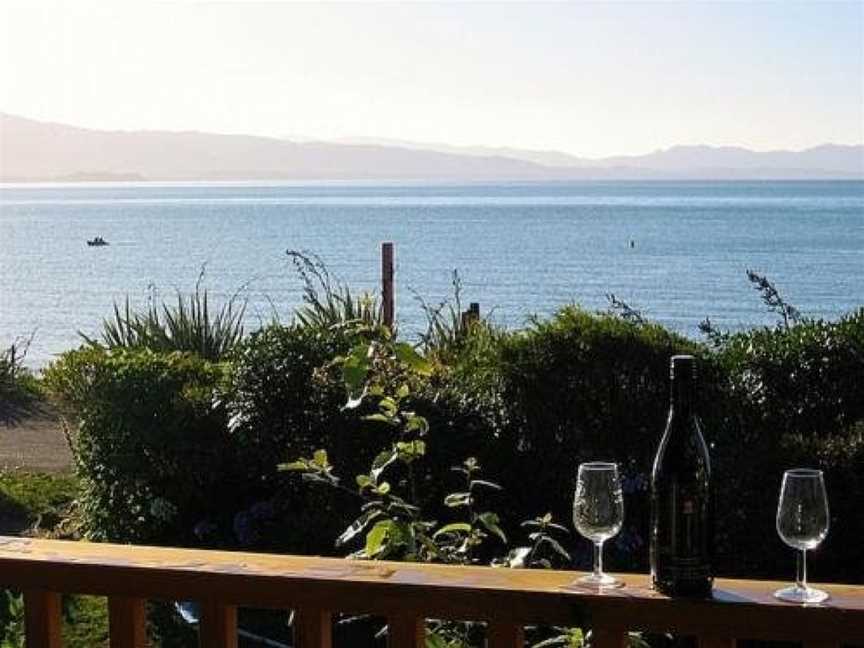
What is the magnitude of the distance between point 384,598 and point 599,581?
0.35 metres

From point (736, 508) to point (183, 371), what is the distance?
295 cm

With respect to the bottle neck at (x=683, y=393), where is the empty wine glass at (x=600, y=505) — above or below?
below

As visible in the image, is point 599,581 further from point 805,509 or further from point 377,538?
point 377,538

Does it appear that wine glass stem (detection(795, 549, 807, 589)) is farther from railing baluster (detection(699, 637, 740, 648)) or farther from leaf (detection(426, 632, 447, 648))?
leaf (detection(426, 632, 447, 648))

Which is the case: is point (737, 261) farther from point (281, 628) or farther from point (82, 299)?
point (281, 628)

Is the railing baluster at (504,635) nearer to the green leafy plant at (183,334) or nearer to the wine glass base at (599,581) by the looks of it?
the wine glass base at (599,581)

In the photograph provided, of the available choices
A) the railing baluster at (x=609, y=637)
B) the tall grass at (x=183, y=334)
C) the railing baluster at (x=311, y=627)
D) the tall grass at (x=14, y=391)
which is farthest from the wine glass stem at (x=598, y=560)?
the tall grass at (x=14, y=391)

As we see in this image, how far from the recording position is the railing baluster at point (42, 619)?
2500 millimetres

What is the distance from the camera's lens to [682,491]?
2.34 meters

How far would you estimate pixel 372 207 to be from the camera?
5492 inches

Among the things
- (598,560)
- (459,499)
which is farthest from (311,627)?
(459,499)

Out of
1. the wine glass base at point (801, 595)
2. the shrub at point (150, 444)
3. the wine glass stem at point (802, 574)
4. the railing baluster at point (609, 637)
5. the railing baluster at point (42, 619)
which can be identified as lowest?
the shrub at point (150, 444)

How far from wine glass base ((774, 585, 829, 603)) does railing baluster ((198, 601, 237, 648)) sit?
0.91 meters

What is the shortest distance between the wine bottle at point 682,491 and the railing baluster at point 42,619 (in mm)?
1086
